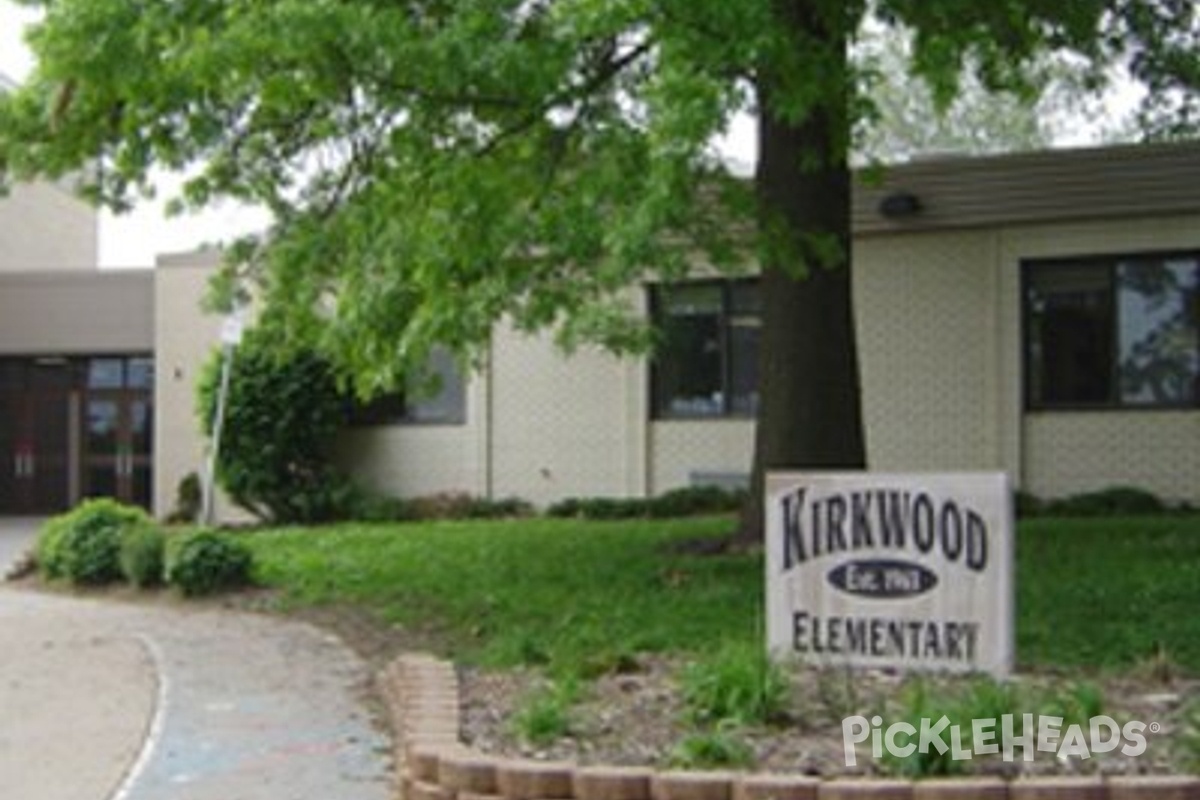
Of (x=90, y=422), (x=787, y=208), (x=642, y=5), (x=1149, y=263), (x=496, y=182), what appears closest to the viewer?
(x=642, y=5)

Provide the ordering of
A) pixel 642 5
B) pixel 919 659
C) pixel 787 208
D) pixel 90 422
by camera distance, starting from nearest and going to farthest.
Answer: pixel 919 659, pixel 642 5, pixel 787 208, pixel 90 422

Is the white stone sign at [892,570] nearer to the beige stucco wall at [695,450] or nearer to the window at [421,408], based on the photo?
the beige stucco wall at [695,450]

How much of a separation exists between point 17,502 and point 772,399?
21341 mm

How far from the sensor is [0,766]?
9.02 meters

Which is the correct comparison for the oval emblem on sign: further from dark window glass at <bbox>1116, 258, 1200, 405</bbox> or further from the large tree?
dark window glass at <bbox>1116, 258, 1200, 405</bbox>

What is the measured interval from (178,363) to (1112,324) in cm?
1500

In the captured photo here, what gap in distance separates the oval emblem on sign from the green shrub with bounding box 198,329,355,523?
15.6 m

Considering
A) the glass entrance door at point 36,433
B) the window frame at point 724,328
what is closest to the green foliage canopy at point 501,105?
the window frame at point 724,328

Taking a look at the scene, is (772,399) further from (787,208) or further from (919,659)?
(919,659)

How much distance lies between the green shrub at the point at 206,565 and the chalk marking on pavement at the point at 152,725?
220 centimetres

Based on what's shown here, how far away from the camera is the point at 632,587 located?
42.9ft

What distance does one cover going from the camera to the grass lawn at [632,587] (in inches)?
394

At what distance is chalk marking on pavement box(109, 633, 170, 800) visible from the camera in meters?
8.38

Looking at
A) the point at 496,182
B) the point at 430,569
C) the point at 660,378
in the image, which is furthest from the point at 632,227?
the point at 660,378
